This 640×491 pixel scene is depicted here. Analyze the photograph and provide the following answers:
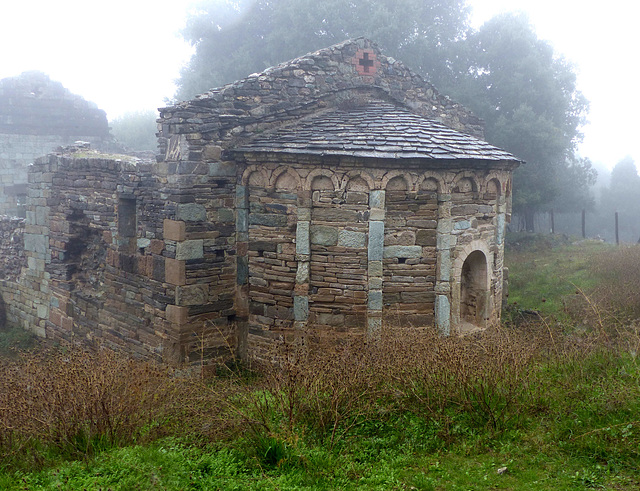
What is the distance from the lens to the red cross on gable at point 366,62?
31.7 feet

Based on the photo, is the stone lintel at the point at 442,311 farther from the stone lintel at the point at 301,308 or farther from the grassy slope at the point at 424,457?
the grassy slope at the point at 424,457

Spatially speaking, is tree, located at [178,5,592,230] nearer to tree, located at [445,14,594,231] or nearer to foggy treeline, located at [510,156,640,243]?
tree, located at [445,14,594,231]

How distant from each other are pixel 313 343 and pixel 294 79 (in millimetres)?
4152

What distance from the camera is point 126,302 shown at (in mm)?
9219

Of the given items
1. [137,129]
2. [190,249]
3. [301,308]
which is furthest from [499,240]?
[137,129]

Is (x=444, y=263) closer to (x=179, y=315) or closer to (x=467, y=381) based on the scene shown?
(x=467, y=381)

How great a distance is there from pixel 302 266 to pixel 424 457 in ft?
11.8

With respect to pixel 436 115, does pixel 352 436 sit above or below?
below

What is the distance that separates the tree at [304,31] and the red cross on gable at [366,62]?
10.5m

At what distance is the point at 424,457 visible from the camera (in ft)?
14.7

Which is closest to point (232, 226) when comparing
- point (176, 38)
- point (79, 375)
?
point (79, 375)

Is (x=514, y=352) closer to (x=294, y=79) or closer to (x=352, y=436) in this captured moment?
(x=352, y=436)

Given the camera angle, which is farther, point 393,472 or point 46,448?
point 46,448

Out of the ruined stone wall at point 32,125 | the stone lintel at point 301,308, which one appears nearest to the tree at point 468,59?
the ruined stone wall at point 32,125
